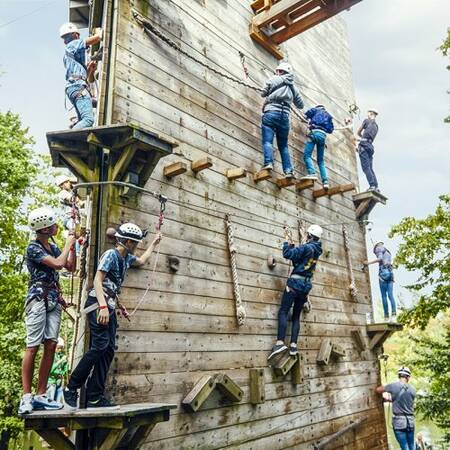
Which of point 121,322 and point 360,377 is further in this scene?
point 360,377

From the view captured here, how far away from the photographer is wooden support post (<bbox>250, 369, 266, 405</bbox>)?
526 cm

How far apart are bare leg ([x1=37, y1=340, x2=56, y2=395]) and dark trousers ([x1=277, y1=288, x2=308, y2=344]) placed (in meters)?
3.27

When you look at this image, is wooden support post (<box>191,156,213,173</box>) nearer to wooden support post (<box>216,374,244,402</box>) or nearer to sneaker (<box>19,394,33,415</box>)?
Answer: wooden support post (<box>216,374,244,402</box>)

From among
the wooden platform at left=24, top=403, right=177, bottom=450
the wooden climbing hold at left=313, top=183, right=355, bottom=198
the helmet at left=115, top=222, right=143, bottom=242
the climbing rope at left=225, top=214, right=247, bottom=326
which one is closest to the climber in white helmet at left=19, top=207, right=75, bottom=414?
the wooden platform at left=24, top=403, right=177, bottom=450

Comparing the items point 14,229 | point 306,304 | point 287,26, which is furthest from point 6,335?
point 287,26

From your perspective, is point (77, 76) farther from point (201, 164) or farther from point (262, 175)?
point (262, 175)

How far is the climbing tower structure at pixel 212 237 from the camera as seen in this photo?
4.27 metres

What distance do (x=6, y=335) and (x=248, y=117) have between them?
11.4 meters

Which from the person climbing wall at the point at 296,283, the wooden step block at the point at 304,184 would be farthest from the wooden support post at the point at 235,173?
the wooden step block at the point at 304,184

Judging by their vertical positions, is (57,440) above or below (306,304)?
below

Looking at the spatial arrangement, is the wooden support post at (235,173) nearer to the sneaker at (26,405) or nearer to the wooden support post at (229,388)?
the wooden support post at (229,388)

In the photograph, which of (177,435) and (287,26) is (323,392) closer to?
(177,435)

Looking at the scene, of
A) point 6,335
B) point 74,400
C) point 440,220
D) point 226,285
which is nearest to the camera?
point 74,400

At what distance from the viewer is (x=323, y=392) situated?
675 centimetres
